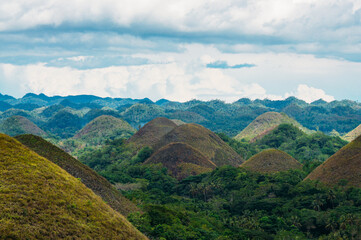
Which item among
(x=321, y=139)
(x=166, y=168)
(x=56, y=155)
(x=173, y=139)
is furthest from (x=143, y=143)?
(x=56, y=155)

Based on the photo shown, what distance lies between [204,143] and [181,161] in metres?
24.0

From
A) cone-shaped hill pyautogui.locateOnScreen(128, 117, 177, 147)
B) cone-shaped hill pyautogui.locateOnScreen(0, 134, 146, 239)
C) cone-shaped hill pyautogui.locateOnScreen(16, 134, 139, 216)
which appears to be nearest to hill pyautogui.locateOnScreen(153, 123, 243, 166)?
cone-shaped hill pyautogui.locateOnScreen(128, 117, 177, 147)

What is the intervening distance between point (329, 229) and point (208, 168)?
54.1 m

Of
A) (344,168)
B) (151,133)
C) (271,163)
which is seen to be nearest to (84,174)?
(344,168)

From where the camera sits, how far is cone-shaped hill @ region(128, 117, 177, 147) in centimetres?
15712

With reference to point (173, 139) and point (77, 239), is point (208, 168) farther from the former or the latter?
point (77, 239)

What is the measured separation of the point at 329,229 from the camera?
202ft

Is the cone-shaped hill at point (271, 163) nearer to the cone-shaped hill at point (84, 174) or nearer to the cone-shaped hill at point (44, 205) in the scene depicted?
the cone-shaped hill at point (84, 174)

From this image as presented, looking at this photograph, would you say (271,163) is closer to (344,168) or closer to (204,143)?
(344,168)

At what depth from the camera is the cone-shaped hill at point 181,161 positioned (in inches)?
4326

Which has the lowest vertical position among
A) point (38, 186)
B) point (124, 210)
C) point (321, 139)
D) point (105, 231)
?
point (321, 139)

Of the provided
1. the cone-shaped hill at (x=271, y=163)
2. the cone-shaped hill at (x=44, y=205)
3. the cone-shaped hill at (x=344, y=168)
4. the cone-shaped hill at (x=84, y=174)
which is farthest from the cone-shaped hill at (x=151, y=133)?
the cone-shaped hill at (x=44, y=205)

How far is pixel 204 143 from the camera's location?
449 feet

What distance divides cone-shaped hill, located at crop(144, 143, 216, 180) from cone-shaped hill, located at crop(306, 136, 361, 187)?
113 feet
